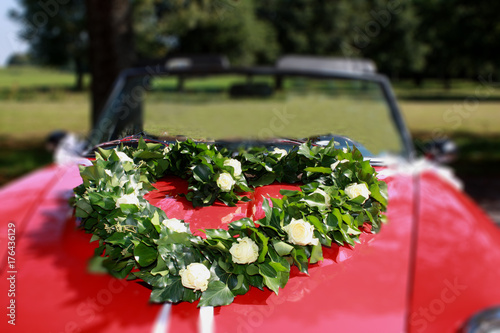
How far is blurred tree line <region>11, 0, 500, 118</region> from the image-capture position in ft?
22.0

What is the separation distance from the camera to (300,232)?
3.72 feet

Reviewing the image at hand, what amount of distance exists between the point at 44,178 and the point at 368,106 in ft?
6.70

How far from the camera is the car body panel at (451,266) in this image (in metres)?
1.34

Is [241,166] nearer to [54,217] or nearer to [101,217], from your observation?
[101,217]

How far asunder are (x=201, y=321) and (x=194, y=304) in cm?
5

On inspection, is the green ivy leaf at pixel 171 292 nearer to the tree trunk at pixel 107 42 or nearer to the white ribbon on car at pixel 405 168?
the white ribbon on car at pixel 405 168

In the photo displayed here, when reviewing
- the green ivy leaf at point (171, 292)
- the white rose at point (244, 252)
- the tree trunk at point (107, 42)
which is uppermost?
the white rose at point (244, 252)

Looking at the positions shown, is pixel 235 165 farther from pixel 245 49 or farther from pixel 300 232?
pixel 245 49

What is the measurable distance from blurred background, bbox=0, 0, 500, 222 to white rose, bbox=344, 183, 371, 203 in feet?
6.31

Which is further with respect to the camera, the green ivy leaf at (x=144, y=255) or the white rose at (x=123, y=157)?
the white rose at (x=123, y=157)

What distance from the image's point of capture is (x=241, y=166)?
53.5 inches

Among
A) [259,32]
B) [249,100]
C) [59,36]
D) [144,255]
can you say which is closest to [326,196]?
[144,255]

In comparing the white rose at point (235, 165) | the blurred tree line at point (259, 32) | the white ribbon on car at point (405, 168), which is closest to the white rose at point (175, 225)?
the white rose at point (235, 165)

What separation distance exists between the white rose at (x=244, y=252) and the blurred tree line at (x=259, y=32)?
270cm
